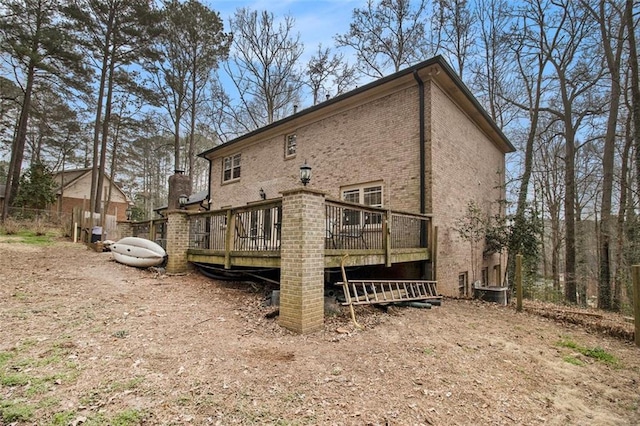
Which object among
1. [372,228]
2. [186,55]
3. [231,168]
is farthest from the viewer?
[186,55]

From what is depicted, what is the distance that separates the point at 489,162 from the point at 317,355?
1184cm

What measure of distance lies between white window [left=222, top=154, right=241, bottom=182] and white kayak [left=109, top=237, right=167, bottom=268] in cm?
611

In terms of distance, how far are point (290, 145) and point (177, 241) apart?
5.67 meters

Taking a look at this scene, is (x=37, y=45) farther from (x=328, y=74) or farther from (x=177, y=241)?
(x=177, y=241)

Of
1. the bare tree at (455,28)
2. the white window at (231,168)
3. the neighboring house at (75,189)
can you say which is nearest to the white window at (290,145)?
the white window at (231,168)

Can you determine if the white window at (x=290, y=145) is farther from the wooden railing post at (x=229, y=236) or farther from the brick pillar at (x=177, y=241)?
the wooden railing post at (x=229, y=236)

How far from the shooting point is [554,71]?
515 inches

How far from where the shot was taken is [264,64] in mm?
18891

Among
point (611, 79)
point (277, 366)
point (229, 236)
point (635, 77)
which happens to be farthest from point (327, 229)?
point (611, 79)

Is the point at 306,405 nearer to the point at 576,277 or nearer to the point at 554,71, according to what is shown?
the point at 576,277

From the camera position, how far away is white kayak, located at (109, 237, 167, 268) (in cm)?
809

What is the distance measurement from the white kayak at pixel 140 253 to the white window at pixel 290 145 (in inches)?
221

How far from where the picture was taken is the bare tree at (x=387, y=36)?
583 inches

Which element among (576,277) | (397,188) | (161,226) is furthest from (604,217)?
(161,226)
